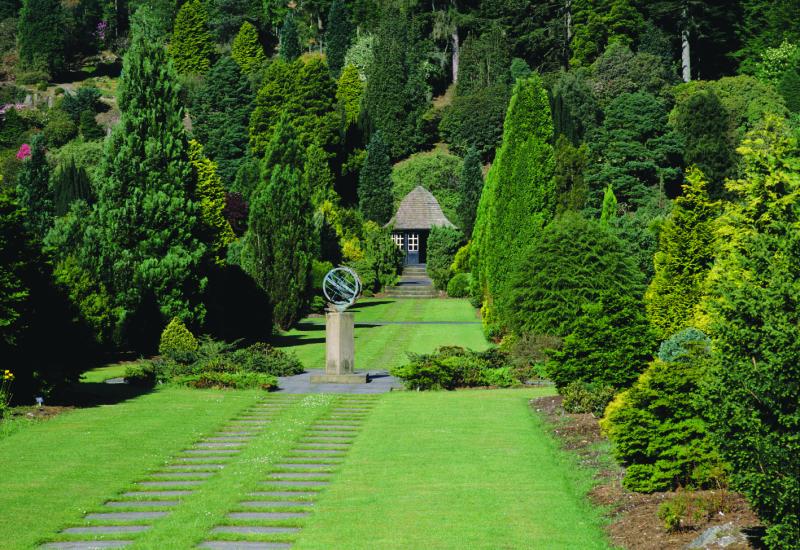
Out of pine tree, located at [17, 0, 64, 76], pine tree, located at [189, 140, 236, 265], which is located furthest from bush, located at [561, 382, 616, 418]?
pine tree, located at [17, 0, 64, 76]

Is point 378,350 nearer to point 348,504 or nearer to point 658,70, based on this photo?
point 348,504

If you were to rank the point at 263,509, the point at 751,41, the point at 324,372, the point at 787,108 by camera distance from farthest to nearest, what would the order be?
the point at 751,41
the point at 787,108
the point at 324,372
the point at 263,509

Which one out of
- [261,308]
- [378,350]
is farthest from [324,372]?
[261,308]

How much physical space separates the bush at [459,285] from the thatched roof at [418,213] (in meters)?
13.9

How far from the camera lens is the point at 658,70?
75.6 meters

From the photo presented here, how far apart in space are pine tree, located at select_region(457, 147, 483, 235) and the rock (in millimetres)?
57378

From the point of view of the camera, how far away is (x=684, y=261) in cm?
2902

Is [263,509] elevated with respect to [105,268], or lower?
lower

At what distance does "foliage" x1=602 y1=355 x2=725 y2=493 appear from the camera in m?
13.2

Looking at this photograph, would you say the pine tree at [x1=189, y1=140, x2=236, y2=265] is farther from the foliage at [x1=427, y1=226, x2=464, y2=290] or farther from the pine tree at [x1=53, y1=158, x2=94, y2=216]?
the foliage at [x1=427, y1=226, x2=464, y2=290]

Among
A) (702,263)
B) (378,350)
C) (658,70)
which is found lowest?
(378,350)

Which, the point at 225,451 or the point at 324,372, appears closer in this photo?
the point at 225,451

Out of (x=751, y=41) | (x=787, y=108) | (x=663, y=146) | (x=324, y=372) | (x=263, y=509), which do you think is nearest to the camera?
(x=263, y=509)

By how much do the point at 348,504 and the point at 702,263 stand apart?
18090mm
